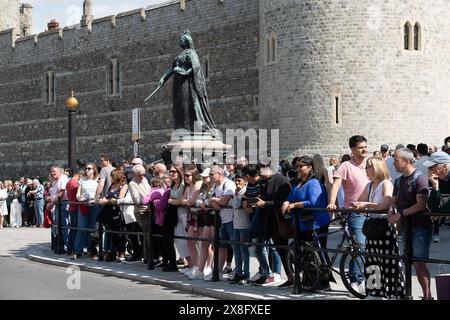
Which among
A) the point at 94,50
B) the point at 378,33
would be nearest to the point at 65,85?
the point at 94,50

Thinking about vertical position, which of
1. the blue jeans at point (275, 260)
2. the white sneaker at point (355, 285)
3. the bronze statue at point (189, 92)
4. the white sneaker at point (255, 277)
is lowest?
the white sneaker at point (255, 277)

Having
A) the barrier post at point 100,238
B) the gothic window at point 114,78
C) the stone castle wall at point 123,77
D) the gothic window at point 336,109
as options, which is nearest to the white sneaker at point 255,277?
the barrier post at point 100,238

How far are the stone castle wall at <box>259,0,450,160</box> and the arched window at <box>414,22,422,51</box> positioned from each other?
13 centimetres

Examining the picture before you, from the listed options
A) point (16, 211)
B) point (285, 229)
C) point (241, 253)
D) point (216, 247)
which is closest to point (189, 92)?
point (216, 247)

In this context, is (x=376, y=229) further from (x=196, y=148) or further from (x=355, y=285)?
(x=196, y=148)

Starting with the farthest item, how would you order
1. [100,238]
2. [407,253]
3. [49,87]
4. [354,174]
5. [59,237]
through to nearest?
[49,87] < [59,237] < [100,238] < [354,174] < [407,253]

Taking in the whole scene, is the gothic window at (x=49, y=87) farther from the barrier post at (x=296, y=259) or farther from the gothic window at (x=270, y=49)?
the barrier post at (x=296, y=259)

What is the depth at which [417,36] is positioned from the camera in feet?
86.3

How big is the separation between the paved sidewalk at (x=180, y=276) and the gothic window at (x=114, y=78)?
826 inches

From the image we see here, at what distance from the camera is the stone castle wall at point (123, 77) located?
1287 inches

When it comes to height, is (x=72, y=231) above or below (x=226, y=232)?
below

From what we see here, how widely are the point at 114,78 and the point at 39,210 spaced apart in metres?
14.5
